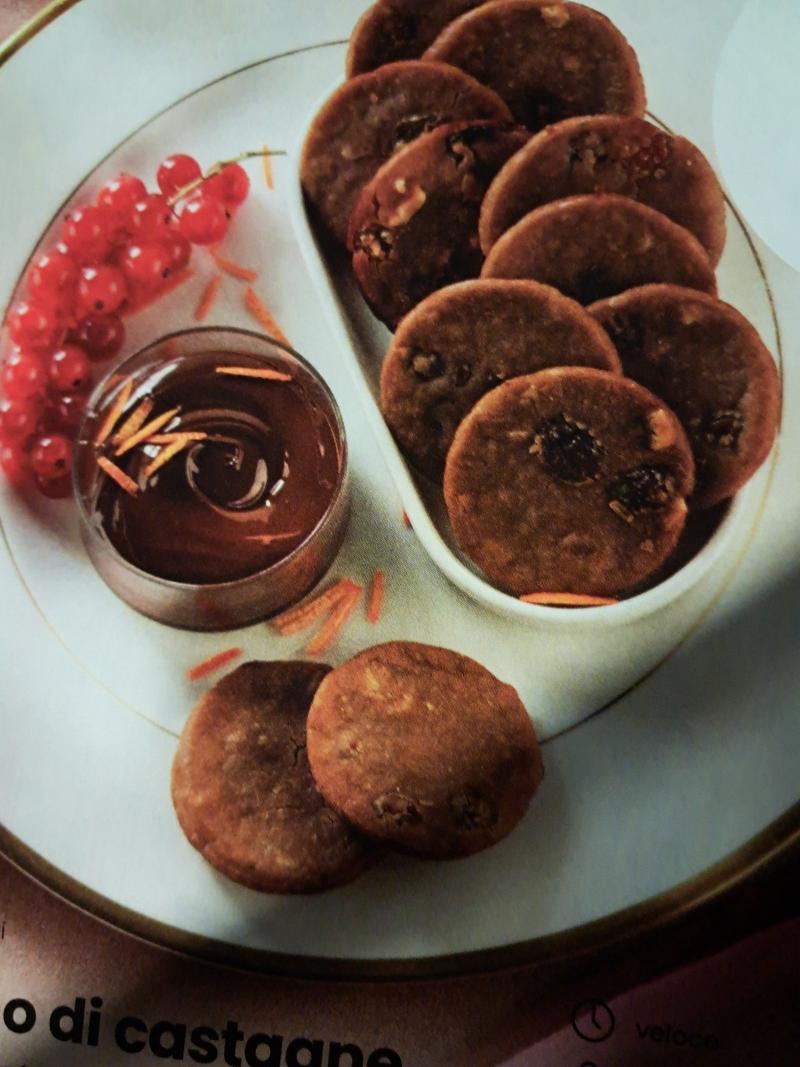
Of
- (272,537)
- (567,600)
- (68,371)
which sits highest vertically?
(68,371)

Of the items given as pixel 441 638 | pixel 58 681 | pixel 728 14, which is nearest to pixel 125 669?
pixel 58 681

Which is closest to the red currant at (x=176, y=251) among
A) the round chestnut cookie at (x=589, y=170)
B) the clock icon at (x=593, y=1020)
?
the round chestnut cookie at (x=589, y=170)

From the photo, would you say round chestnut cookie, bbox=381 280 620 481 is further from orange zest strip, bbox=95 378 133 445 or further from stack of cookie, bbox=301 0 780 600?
orange zest strip, bbox=95 378 133 445

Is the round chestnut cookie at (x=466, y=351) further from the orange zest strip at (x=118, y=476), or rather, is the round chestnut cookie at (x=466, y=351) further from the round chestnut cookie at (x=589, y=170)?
the orange zest strip at (x=118, y=476)

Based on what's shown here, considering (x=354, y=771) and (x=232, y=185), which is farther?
(x=232, y=185)

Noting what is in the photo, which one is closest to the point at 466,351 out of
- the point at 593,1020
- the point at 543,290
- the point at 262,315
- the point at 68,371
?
the point at 543,290

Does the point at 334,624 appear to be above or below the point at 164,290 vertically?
below

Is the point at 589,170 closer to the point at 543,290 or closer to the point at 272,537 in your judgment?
the point at 543,290
